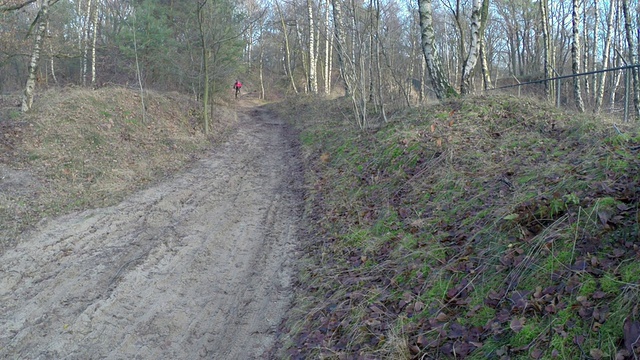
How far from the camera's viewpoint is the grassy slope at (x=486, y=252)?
3.44m

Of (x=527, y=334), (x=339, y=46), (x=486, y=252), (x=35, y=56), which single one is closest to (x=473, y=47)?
(x=339, y=46)

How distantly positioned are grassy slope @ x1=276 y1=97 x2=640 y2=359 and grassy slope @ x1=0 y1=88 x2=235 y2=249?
17.1 ft

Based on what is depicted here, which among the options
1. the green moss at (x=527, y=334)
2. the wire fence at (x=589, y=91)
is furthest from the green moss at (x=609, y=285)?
the wire fence at (x=589, y=91)

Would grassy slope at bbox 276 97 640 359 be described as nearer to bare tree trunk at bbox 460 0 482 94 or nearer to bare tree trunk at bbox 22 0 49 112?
bare tree trunk at bbox 460 0 482 94

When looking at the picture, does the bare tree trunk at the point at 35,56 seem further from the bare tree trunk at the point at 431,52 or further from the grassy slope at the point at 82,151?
the bare tree trunk at the point at 431,52

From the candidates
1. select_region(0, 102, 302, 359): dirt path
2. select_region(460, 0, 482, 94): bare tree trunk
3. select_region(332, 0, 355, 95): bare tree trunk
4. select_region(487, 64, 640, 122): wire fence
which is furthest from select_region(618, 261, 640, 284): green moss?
select_region(332, 0, 355, 95): bare tree trunk

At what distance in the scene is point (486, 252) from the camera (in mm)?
4672

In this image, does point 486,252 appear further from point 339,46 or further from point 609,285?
point 339,46

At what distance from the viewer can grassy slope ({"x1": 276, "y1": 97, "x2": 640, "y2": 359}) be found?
3.44m

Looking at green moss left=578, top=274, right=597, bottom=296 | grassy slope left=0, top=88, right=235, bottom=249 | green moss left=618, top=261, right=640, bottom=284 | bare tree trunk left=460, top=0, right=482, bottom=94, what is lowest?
green moss left=578, top=274, right=597, bottom=296

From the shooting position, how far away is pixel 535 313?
3539 millimetres

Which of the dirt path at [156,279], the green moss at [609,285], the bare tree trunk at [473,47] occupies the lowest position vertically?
the dirt path at [156,279]

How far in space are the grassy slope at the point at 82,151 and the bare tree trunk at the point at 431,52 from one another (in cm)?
763

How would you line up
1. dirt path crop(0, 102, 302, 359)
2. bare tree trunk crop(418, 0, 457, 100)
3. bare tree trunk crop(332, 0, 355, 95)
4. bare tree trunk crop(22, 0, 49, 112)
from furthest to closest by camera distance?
1. bare tree trunk crop(22, 0, 49, 112)
2. bare tree trunk crop(332, 0, 355, 95)
3. bare tree trunk crop(418, 0, 457, 100)
4. dirt path crop(0, 102, 302, 359)
